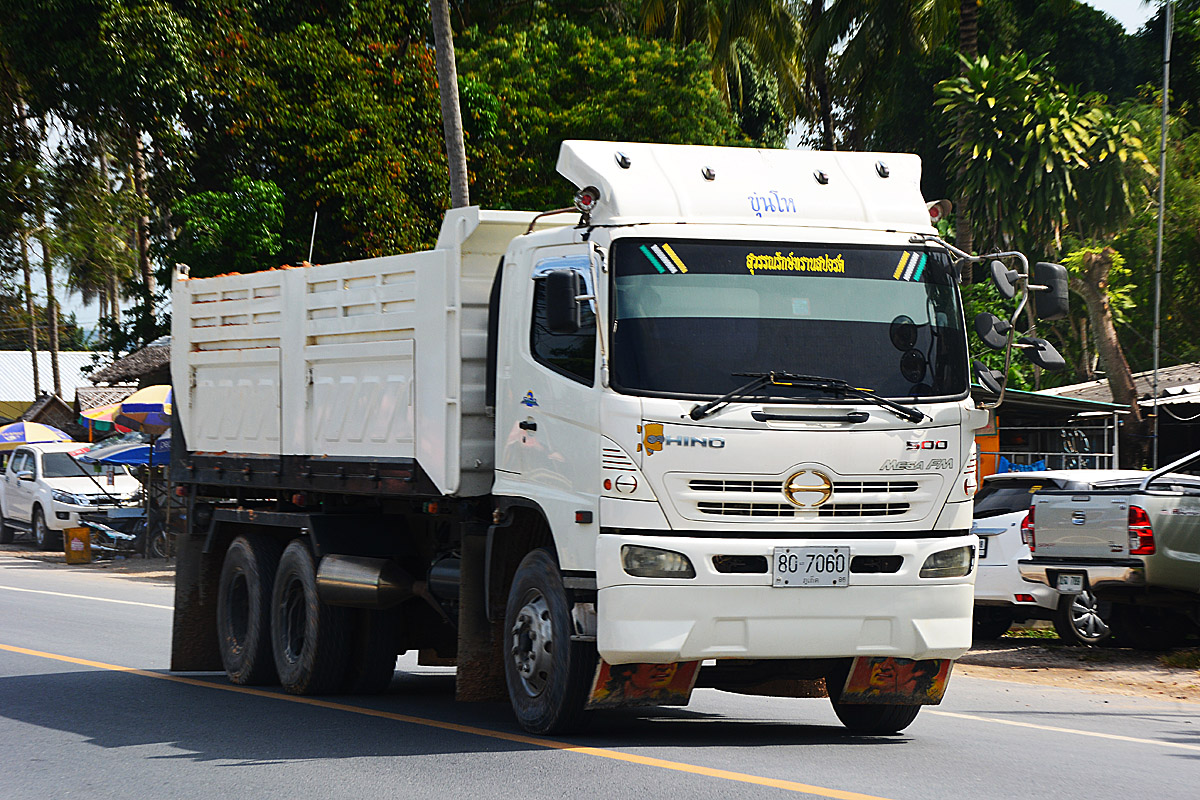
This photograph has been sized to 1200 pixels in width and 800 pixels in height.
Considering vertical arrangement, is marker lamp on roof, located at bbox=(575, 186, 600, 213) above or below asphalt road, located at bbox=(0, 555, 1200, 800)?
above

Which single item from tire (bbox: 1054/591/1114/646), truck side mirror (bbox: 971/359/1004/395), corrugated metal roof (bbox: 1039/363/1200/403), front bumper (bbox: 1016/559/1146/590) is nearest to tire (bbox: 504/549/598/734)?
truck side mirror (bbox: 971/359/1004/395)

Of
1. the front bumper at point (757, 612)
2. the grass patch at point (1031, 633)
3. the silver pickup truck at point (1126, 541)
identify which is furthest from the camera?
the grass patch at point (1031, 633)

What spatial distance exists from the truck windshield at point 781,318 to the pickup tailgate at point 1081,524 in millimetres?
5865

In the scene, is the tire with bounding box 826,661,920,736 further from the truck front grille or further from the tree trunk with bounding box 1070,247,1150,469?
the tree trunk with bounding box 1070,247,1150,469

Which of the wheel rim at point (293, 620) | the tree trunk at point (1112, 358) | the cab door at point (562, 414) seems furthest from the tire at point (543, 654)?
the tree trunk at point (1112, 358)

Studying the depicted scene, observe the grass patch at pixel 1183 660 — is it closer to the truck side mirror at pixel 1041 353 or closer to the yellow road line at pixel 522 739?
the truck side mirror at pixel 1041 353

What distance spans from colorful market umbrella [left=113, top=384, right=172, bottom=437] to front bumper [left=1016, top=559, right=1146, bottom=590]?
17.7 meters

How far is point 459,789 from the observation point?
7.50 metres

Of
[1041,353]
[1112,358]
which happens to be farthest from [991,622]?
[1112,358]

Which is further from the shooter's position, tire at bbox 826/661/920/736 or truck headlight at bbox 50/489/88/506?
truck headlight at bbox 50/489/88/506

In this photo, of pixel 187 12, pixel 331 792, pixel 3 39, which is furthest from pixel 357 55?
pixel 331 792

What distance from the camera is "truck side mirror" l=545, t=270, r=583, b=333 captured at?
26.7 ft

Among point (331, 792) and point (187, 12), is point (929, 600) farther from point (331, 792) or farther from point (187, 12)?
point (187, 12)

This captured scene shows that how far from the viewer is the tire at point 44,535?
3128cm
